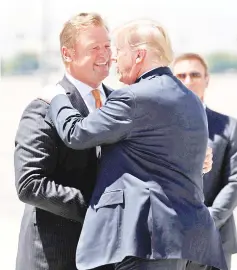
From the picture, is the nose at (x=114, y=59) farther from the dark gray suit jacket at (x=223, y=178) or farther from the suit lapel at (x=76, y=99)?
the dark gray suit jacket at (x=223, y=178)

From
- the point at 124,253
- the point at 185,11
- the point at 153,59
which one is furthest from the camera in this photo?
the point at 185,11

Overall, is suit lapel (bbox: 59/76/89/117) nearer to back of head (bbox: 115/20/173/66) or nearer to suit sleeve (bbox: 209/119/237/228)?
back of head (bbox: 115/20/173/66)

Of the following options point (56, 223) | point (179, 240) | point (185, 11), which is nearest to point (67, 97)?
point (56, 223)

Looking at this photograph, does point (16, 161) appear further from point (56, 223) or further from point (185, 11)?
point (185, 11)

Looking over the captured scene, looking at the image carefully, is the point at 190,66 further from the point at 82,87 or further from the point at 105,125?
the point at 105,125

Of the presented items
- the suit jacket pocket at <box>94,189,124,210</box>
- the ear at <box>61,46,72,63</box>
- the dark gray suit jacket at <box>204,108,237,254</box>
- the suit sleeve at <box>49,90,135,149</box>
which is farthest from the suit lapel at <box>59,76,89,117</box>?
the dark gray suit jacket at <box>204,108,237,254</box>

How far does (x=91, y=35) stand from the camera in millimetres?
2902

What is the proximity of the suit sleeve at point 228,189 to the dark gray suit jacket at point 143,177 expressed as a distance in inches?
45.0

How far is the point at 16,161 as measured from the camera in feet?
9.12

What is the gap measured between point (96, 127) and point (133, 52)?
318mm

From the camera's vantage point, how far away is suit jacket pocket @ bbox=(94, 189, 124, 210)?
2547 mm

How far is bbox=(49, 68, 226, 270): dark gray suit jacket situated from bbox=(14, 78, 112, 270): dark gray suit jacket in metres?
0.12

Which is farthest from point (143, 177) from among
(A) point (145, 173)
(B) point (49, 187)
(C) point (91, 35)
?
(C) point (91, 35)

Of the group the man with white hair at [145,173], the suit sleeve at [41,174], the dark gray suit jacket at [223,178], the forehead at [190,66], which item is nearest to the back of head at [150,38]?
the man with white hair at [145,173]
